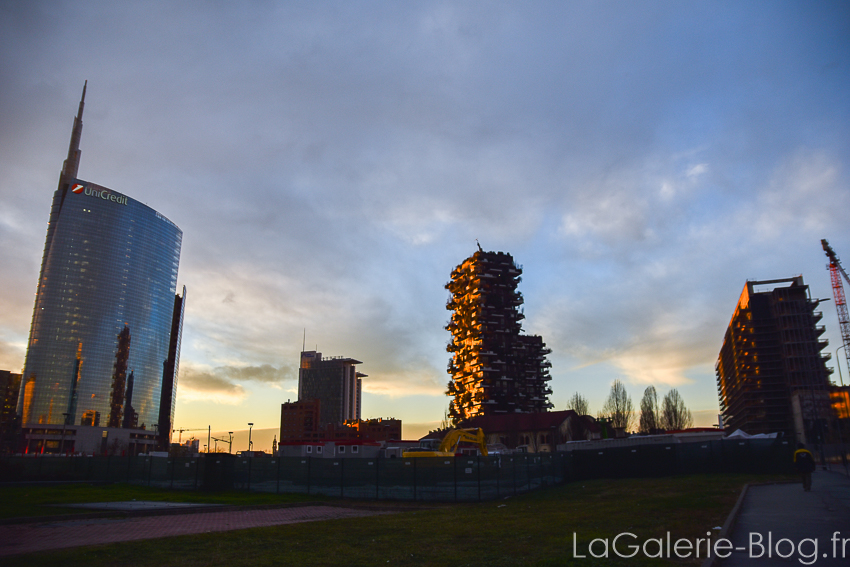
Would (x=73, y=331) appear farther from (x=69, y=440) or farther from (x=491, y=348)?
(x=491, y=348)

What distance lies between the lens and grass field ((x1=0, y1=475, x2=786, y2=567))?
12.8 m

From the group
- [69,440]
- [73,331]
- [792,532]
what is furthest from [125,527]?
[69,440]

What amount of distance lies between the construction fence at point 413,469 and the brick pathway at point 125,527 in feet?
24.3

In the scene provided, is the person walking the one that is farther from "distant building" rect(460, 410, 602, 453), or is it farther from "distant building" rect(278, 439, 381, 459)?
"distant building" rect(460, 410, 602, 453)

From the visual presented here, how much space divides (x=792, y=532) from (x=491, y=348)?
133 metres

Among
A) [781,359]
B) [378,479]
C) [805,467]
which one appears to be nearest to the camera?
[805,467]

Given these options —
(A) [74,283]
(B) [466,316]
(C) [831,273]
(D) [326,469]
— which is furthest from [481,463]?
(A) [74,283]

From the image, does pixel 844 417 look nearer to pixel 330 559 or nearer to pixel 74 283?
pixel 330 559

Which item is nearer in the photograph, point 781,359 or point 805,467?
point 805,467

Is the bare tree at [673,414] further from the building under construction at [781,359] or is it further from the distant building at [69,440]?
the distant building at [69,440]

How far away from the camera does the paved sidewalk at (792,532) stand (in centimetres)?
1112

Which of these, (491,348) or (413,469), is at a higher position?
(491,348)

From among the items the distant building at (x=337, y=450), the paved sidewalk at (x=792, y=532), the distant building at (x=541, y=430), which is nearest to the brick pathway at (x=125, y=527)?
the paved sidewalk at (x=792, y=532)

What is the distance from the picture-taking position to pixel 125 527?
65.6 feet
